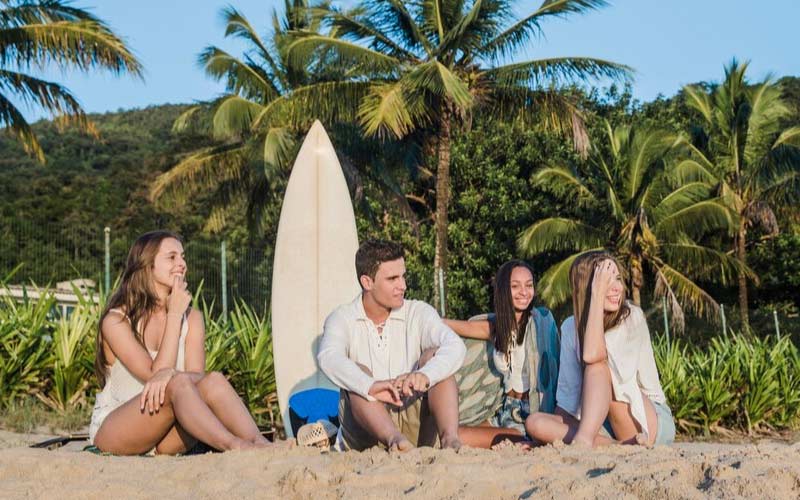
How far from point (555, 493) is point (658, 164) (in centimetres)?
1781

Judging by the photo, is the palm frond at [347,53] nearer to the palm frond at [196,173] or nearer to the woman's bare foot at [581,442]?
the palm frond at [196,173]

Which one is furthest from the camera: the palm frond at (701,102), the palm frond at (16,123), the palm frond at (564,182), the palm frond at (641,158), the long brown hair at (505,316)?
the palm frond at (701,102)

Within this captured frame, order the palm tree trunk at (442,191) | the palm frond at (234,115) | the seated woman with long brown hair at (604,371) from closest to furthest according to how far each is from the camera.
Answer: the seated woman with long brown hair at (604,371) → the palm tree trunk at (442,191) → the palm frond at (234,115)

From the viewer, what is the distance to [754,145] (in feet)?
73.1

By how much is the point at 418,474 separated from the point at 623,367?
4.31 ft

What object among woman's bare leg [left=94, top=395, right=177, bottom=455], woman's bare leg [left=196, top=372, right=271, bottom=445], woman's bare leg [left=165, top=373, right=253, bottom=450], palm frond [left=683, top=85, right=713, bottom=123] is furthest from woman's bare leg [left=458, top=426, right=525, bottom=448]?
palm frond [left=683, top=85, right=713, bottom=123]

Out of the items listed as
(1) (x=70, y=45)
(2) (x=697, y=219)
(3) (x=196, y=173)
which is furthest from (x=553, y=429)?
(3) (x=196, y=173)

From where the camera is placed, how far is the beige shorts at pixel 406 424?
3920 mm

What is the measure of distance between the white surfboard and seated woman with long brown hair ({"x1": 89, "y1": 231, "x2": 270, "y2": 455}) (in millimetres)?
1966

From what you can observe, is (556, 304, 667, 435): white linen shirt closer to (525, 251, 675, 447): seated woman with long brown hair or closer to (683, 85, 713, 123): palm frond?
(525, 251, 675, 447): seated woman with long brown hair

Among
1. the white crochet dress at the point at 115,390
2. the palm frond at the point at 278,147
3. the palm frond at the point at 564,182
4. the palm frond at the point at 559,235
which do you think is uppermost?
the palm frond at the point at 278,147

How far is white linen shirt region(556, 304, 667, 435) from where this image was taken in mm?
3947

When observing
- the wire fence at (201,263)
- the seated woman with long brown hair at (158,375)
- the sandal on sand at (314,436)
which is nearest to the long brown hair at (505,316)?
the sandal on sand at (314,436)

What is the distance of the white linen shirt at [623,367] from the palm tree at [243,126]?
14.2m
